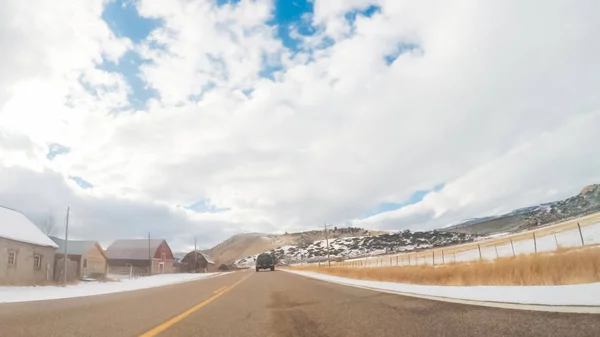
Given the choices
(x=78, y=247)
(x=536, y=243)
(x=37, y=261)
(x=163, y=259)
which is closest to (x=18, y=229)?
(x=37, y=261)

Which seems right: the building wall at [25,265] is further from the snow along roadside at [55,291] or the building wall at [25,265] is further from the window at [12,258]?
the snow along roadside at [55,291]

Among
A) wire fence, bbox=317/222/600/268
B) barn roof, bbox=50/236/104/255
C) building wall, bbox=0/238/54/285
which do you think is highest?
barn roof, bbox=50/236/104/255

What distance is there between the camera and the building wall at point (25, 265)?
32.2m

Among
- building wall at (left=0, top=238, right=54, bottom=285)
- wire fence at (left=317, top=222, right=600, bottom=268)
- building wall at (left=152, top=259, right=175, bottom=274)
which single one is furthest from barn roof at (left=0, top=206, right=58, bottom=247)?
building wall at (left=152, top=259, right=175, bottom=274)

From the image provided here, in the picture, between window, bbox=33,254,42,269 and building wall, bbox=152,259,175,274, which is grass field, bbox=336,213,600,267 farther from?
building wall, bbox=152,259,175,274

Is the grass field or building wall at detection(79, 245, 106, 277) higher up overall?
building wall at detection(79, 245, 106, 277)

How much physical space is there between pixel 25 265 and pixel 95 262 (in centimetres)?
3012

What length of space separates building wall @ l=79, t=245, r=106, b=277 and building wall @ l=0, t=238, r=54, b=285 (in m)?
23.2

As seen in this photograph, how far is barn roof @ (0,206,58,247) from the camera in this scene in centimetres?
3422

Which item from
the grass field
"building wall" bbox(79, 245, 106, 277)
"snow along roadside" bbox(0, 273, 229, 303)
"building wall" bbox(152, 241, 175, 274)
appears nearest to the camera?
"snow along roadside" bbox(0, 273, 229, 303)

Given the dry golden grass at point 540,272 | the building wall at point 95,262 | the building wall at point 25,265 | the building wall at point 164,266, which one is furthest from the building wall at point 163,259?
the dry golden grass at point 540,272

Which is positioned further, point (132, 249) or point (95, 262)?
point (132, 249)

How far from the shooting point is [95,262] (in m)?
63.3

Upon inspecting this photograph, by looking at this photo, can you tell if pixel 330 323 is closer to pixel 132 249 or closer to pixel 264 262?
pixel 264 262
